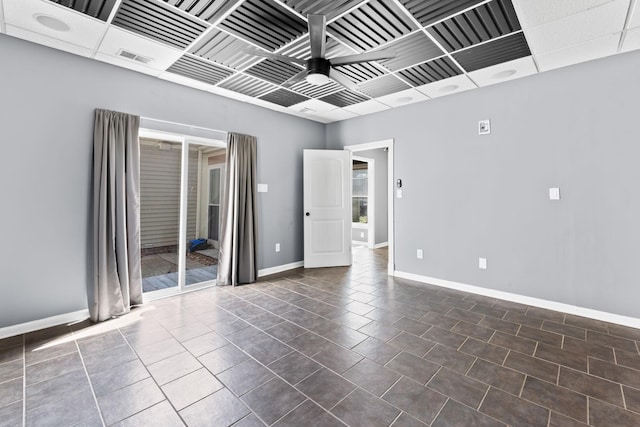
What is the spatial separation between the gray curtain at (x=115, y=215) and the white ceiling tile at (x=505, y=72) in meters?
4.12

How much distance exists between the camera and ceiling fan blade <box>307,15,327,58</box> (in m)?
2.08

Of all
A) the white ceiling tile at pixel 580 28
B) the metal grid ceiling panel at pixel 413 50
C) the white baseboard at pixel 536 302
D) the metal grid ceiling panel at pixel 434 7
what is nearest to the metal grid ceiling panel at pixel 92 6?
the metal grid ceiling panel at pixel 434 7

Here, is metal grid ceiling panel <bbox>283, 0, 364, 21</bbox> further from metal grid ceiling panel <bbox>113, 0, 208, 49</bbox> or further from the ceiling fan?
metal grid ceiling panel <bbox>113, 0, 208, 49</bbox>

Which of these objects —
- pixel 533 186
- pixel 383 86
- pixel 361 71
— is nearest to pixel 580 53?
pixel 533 186

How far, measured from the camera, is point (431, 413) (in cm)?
172

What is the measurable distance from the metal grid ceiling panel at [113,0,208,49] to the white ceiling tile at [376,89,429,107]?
2.65 m

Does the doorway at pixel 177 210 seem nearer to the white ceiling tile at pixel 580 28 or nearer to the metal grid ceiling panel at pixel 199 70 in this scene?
the metal grid ceiling panel at pixel 199 70

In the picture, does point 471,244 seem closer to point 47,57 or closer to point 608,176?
point 608,176

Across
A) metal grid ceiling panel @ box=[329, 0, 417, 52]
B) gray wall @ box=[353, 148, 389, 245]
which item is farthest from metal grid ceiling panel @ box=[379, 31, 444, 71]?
gray wall @ box=[353, 148, 389, 245]

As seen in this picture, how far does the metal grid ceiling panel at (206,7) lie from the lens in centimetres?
222

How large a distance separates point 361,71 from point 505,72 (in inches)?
66.9

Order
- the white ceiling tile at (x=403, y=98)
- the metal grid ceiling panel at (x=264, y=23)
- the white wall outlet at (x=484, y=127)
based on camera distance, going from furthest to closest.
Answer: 1. the white ceiling tile at (x=403, y=98)
2. the white wall outlet at (x=484, y=127)
3. the metal grid ceiling panel at (x=264, y=23)

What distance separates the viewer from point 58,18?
2.39 metres

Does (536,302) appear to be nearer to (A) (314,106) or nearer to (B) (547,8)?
(B) (547,8)
